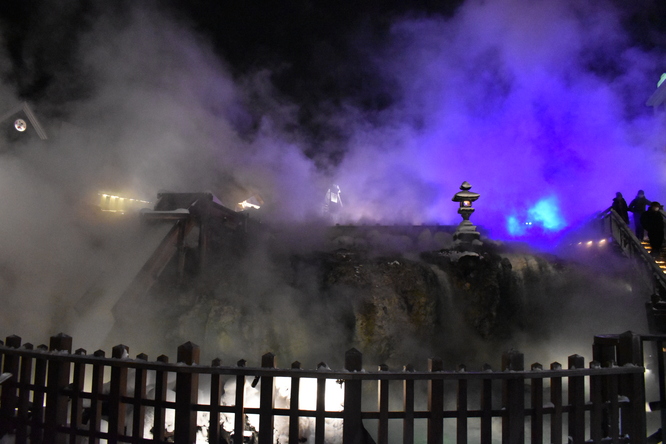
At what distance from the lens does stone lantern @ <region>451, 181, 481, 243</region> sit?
10.7m

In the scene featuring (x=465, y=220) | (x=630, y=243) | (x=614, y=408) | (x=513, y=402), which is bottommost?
(x=614, y=408)

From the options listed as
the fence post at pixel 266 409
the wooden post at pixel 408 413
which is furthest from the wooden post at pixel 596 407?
the fence post at pixel 266 409

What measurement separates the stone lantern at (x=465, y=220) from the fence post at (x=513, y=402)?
26.1 ft

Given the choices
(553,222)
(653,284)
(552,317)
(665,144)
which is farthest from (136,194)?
(665,144)

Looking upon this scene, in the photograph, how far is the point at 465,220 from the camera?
440 inches

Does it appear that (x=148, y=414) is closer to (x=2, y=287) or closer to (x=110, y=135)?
(x=2, y=287)

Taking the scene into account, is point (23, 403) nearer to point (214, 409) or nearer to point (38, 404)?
point (38, 404)

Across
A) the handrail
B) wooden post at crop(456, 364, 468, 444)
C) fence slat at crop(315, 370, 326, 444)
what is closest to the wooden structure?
fence slat at crop(315, 370, 326, 444)

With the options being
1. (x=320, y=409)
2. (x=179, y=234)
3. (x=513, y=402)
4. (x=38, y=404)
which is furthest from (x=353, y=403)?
(x=179, y=234)

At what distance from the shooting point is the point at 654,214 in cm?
870

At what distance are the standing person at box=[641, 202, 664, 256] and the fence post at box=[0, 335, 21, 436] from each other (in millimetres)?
11249

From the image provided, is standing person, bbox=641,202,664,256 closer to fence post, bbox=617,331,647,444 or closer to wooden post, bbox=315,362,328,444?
fence post, bbox=617,331,647,444

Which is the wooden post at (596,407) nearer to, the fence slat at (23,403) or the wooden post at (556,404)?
the wooden post at (556,404)

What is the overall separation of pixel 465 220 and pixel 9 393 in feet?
33.9
